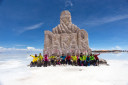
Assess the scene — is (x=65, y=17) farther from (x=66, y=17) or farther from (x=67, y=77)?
(x=67, y=77)

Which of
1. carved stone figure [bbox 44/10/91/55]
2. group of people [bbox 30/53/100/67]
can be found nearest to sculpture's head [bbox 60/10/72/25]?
carved stone figure [bbox 44/10/91/55]

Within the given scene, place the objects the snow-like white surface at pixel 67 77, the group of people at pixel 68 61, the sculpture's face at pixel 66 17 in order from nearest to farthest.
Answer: the snow-like white surface at pixel 67 77, the group of people at pixel 68 61, the sculpture's face at pixel 66 17

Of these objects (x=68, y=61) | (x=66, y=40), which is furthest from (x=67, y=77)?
(x=66, y=40)

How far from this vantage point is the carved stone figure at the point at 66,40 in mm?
13052

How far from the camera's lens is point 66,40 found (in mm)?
13617

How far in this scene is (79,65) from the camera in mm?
10039

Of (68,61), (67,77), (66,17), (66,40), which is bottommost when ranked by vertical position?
(67,77)

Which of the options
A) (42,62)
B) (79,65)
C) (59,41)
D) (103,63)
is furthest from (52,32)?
(103,63)

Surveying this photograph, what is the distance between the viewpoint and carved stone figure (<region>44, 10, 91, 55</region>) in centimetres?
1305

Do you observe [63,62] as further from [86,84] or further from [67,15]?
[67,15]

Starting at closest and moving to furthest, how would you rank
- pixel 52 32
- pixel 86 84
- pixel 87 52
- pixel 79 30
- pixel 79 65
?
1. pixel 86 84
2. pixel 79 65
3. pixel 87 52
4. pixel 79 30
5. pixel 52 32

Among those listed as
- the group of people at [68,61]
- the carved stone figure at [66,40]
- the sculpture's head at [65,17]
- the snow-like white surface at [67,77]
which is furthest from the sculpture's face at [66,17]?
the snow-like white surface at [67,77]

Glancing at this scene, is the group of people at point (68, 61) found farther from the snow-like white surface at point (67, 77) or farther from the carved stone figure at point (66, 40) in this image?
the carved stone figure at point (66, 40)

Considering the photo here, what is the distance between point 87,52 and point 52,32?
230 inches
